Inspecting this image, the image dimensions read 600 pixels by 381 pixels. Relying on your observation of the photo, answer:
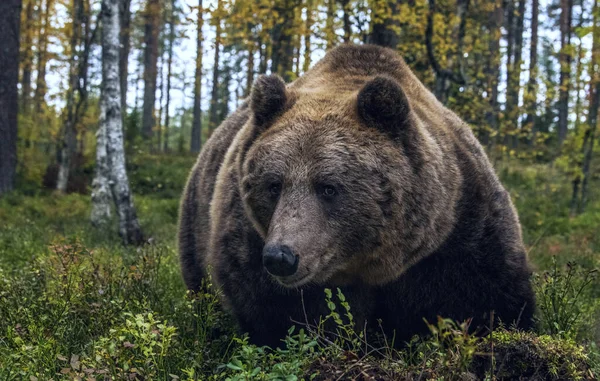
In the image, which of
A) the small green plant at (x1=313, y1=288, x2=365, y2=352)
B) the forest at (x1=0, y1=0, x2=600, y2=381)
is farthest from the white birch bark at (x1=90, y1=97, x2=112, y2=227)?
the small green plant at (x1=313, y1=288, x2=365, y2=352)

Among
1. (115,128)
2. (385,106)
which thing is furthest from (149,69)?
(385,106)

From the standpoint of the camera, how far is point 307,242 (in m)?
3.39

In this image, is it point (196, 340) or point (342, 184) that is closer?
point (342, 184)

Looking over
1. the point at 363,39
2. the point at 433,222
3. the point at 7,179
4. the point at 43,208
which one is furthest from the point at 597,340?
the point at 7,179

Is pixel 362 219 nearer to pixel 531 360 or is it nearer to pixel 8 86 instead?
pixel 531 360

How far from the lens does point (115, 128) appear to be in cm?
1009

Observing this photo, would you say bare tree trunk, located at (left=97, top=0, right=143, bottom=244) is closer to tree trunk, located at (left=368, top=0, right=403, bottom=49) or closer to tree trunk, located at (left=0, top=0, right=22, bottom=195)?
tree trunk, located at (left=368, top=0, right=403, bottom=49)

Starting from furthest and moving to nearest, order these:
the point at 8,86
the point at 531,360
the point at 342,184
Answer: the point at 8,86, the point at 342,184, the point at 531,360

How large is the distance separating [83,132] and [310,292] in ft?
58.4

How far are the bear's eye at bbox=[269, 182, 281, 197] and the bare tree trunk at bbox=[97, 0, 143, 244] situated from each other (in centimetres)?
656

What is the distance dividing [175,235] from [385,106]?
7.55 meters

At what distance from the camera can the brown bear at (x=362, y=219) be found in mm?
3551

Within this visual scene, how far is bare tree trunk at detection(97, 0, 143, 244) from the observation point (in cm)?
993

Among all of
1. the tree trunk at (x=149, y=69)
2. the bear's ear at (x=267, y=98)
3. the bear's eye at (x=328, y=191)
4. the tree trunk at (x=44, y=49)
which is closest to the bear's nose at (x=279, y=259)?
the bear's eye at (x=328, y=191)
